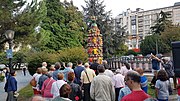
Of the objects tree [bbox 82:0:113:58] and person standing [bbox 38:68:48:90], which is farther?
tree [bbox 82:0:113:58]

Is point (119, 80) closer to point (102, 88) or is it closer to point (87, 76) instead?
point (87, 76)

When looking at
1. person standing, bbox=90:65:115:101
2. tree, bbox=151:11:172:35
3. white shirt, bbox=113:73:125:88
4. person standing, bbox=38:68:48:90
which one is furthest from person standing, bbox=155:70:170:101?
tree, bbox=151:11:172:35

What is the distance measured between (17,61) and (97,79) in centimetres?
6055

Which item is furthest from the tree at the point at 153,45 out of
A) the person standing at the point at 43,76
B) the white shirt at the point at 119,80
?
the person standing at the point at 43,76

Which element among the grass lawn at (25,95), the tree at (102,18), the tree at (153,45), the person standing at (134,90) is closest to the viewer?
the person standing at (134,90)

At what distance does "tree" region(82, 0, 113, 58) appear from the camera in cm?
4722

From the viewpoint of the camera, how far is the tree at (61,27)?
42.7 m

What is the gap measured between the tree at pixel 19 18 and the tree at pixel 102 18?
20453 mm

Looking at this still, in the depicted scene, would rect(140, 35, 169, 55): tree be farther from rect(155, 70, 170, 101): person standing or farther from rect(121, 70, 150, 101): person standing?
rect(121, 70, 150, 101): person standing

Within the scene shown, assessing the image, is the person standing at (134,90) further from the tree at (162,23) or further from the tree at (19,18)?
the tree at (162,23)

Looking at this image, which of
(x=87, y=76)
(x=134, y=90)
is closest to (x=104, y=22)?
(x=87, y=76)

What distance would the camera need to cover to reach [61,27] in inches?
1727

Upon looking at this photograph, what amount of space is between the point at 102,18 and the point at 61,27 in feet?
24.0

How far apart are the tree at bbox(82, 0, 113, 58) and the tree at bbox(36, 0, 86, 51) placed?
3296 millimetres
